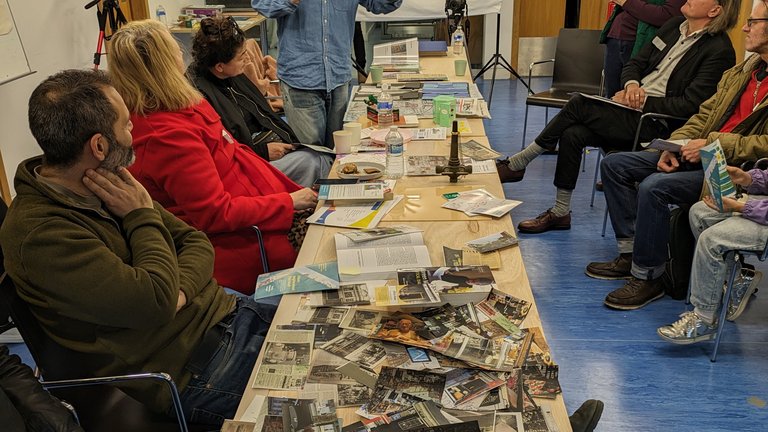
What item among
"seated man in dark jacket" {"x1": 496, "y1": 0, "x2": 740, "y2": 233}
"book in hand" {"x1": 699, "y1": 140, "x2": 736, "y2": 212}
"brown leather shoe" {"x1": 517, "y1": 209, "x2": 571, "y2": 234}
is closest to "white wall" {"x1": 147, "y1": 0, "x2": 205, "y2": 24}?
"seated man in dark jacket" {"x1": 496, "y1": 0, "x2": 740, "y2": 233}

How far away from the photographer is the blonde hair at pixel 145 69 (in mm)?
2152

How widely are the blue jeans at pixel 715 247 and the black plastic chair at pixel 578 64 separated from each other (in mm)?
2339

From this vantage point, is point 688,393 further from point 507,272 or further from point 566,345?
point 507,272

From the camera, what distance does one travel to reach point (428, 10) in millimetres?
7742

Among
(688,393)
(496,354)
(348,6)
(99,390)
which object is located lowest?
(688,393)

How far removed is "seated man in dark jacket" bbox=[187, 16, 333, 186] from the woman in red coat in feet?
1.58

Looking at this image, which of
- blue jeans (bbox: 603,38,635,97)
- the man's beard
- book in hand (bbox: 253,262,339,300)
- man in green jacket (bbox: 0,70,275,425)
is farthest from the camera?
blue jeans (bbox: 603,38,635,97)

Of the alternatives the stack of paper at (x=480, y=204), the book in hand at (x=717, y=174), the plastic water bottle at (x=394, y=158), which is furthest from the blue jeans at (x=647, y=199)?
the plastic water bottle at (x=394, y=158)

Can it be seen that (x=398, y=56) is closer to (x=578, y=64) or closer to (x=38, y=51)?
(x=578, y=64)

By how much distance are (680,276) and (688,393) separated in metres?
0.72

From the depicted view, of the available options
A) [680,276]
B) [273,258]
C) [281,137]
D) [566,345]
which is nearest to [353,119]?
[281,137]

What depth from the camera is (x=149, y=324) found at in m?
1.57

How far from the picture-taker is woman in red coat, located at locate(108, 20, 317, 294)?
2166 mm

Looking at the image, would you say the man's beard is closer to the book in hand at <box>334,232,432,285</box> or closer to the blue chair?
the book in hand at <box>334,232,432,285</box>
